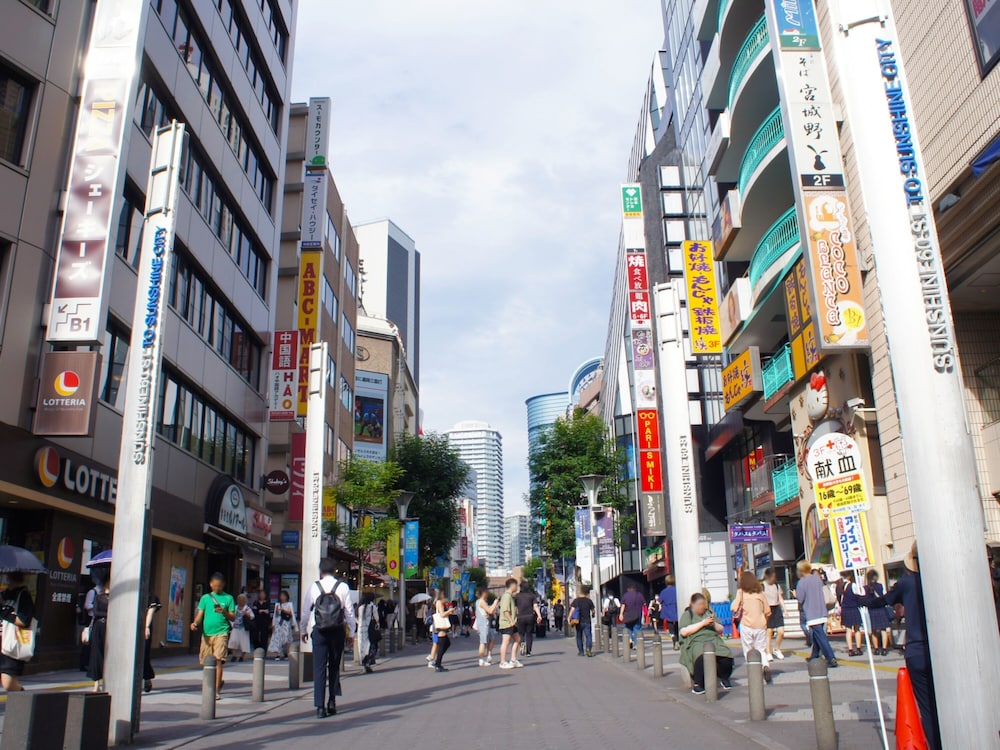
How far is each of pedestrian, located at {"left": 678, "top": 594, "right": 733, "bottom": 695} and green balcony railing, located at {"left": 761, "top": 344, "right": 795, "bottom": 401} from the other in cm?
1364

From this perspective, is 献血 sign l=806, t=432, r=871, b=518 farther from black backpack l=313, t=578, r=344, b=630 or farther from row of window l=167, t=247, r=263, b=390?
row of window l=167, t=247, r=263, b=390

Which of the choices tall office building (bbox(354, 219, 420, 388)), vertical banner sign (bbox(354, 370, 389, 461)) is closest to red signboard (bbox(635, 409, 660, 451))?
vertical banner sign (bbox(354, 370, 389, 461))

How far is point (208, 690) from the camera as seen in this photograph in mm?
10086

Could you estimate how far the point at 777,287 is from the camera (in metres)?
24.1

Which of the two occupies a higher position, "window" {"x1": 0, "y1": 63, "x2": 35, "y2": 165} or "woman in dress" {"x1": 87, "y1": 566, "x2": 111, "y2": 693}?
"window" {"x1": 0, "y1": 63, "x2": 35, "y2": 165}

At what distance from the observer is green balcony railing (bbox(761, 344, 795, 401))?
25.0 m

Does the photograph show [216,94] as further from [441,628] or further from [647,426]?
[647,426]

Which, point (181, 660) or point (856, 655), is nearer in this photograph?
point (856, 655)

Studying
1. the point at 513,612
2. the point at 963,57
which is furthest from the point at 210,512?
the point at 963,57

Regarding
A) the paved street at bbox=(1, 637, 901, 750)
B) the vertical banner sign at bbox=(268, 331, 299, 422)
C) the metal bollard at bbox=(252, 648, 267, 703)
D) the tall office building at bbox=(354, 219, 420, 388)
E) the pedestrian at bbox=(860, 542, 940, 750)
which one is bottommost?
the paved street at bbox=(1, 637, 901, 750)

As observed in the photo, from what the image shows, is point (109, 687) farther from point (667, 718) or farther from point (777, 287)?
point (777, 287)

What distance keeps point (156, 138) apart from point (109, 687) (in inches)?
246

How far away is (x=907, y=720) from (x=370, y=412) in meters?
64.0

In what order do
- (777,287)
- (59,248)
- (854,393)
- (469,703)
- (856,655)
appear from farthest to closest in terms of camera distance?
(777,287) → (854,393) → (856,655) → (59,248) → (469,703)
